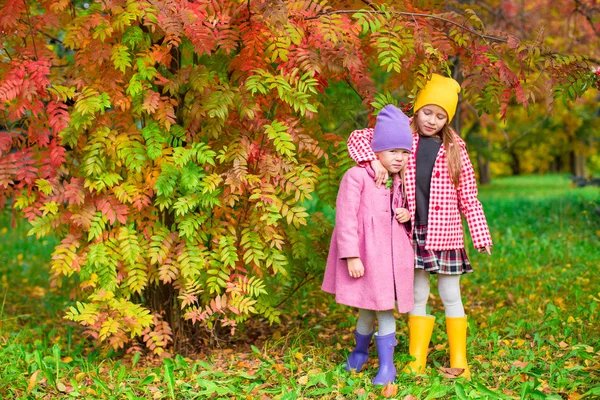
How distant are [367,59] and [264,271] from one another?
1492mm

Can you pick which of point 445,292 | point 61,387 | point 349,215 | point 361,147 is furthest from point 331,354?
point 61,387

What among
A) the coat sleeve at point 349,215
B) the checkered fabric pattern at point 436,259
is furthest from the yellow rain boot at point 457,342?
the coat sleeve at point 349,215

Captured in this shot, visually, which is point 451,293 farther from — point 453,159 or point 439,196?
point 453,159

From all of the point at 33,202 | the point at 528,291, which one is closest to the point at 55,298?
the point at 33,202

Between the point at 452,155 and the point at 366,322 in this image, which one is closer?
the point at 452,155

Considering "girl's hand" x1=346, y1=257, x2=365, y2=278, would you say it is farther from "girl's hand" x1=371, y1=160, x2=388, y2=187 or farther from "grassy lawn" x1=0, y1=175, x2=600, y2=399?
"grassy lawn" x1=0, y1=175, x2=600, y2=399

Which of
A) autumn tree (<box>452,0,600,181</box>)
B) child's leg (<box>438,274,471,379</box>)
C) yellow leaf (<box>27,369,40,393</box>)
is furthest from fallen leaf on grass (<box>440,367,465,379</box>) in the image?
yellow leaf (<box>27,369,40,393</box>)

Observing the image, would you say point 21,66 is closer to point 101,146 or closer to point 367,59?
point 101,146

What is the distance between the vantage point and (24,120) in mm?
3695

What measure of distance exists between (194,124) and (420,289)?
1650 millimetres

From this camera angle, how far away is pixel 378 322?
3600 mm

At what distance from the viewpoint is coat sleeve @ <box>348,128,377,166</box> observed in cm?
342

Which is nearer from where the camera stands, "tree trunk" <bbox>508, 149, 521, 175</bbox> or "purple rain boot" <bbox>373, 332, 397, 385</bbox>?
"purple rain boot" <bbox>373, 332, 397, 385</bbox>

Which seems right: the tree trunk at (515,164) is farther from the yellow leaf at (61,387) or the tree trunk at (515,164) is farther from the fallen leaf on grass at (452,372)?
the yellow leaf at (61,387)
